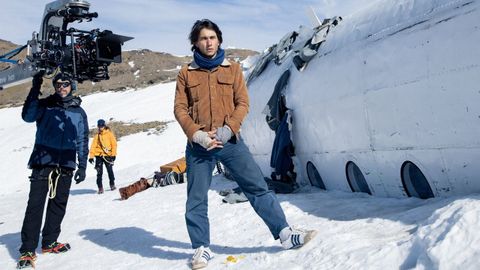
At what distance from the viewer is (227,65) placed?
404cm

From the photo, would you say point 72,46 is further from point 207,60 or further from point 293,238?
point 293,238

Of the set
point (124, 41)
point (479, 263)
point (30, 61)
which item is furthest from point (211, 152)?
point (30, 61)

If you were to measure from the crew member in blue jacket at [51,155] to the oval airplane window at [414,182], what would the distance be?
3.90m

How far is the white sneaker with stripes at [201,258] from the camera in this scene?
3896mm

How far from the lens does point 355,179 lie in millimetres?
5691

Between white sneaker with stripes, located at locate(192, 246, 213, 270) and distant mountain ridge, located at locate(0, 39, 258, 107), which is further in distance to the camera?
distant mountain ridge, located at locate(0, 39, 258, 107)

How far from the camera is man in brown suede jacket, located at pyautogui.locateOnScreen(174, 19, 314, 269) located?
154 inches

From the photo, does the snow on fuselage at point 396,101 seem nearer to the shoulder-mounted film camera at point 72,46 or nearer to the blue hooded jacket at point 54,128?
the shoulder-mounted film camera at point 72,46

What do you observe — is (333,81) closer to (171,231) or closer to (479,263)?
(171,231)

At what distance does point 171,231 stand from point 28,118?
7.48 feet

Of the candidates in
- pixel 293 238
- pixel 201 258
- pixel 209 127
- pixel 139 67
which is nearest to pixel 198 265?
pixel 201 258

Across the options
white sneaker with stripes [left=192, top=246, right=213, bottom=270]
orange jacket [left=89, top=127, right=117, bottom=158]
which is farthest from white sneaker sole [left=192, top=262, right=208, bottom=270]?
orange jacket [left=89, top=127, right=117, bottom=158]

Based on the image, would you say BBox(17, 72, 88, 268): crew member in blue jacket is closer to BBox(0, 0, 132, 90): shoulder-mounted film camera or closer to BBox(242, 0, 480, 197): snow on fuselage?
BBox(0, 0, 132, 90): shoulder-mounted film camera

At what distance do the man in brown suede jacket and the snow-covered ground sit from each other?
331 mm
